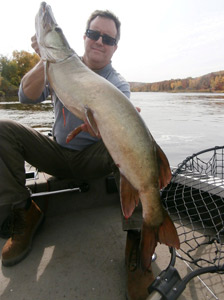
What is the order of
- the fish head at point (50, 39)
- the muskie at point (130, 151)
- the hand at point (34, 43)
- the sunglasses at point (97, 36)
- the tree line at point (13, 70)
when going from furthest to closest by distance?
the tree line at point (13, 70) < the sunglasses at point (97, 36) < the hand at point (34, 43) < the fish head at point (50, 39) < the muskie at point (130, 151)

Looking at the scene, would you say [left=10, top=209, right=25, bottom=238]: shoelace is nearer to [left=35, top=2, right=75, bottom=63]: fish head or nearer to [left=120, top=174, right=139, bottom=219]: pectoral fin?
[left=120, top=174, right=139, bottom=219]: pectoral fin

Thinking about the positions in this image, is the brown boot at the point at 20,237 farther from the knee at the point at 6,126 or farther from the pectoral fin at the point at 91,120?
the pectoral fin at the point at 91,120

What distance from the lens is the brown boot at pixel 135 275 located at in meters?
1.65

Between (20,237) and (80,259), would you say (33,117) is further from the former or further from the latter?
(80,259)

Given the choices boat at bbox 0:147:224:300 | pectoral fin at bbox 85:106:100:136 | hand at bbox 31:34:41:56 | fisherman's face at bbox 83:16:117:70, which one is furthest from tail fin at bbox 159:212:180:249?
fisherman's face at bbox 83:16:117:70

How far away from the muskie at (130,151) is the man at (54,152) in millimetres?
512

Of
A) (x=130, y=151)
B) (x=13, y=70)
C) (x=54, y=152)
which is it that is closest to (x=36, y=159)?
(x=54, y=152)

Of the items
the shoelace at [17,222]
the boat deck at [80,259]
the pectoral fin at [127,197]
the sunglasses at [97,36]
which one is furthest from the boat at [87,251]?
the sunglasses at [97,36]

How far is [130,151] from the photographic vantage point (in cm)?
143

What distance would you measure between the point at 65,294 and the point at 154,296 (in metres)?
0.75

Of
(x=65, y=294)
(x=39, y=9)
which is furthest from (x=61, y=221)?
(x=39, y=9)

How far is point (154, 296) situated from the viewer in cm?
132

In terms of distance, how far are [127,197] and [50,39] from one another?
4.42 feet

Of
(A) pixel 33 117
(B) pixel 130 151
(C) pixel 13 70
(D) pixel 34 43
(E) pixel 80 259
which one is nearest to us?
(B) pixel 130 151
